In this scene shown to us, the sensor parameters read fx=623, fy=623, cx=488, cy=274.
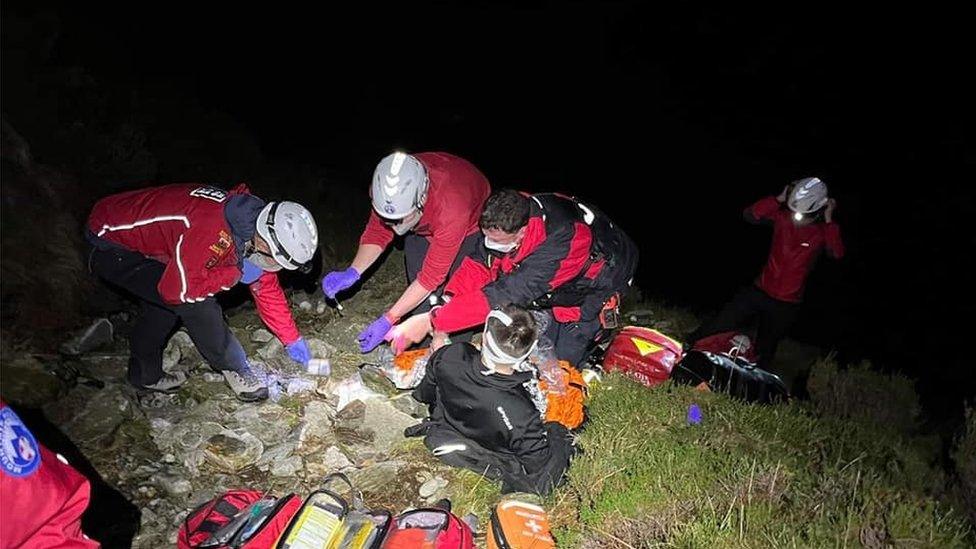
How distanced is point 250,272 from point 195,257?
52cm

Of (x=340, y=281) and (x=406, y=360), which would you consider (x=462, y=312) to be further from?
(x=340, y=281)

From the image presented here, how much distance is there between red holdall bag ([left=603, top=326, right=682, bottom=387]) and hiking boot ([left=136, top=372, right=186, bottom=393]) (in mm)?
3236

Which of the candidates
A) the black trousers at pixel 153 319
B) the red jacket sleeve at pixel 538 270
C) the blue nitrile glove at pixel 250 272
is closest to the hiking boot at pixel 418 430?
the red jacket sleeve at pixel 538 270

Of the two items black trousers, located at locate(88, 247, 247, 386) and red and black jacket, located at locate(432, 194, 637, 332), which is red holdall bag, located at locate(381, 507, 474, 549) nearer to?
red and black jacket, located at locate(432, 194, 637, 332)

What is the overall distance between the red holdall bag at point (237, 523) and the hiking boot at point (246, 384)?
109cm

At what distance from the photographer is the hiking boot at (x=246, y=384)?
14.3ft

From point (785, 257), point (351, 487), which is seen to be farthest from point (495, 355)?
point (785, 257)

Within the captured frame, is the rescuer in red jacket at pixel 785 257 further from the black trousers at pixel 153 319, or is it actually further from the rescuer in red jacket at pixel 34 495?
the rescuer in red jacket at pixel 34 495

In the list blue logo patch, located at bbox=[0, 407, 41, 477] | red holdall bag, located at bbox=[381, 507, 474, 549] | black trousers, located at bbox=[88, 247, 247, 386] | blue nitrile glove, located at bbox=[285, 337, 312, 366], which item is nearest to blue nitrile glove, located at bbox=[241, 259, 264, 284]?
black trousers, located at bbox=[88, 247, 247, 386]

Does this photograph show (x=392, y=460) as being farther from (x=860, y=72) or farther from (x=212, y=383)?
(x=860, y=72)

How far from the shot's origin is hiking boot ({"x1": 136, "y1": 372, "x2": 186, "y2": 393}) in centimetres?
425

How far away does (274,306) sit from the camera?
443cm

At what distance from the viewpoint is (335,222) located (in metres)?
8.51

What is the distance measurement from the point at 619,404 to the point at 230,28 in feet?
51.4
